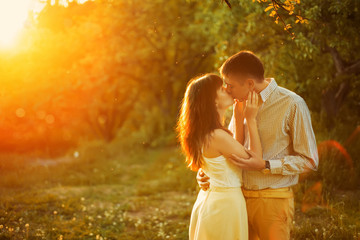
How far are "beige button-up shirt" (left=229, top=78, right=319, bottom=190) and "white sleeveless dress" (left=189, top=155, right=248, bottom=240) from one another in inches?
6.3

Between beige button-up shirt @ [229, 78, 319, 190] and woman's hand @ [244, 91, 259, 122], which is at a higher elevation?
woman's hand @ [244, 91, 259, 122]

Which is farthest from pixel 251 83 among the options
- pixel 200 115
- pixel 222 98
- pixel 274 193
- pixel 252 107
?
pixel 274 193

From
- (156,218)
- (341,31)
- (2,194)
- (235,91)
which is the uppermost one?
(341,31)

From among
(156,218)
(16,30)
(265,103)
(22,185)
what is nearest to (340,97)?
(156,218)

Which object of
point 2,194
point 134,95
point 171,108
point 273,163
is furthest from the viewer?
point 134,95

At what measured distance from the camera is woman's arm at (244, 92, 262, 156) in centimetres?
325

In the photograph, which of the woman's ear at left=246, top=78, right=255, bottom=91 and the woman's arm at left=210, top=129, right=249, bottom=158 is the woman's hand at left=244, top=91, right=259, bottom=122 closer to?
the woman's ear at left=246, top=78, right=255, bottom=91

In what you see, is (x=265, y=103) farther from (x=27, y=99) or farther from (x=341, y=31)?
(x=27, y=99)

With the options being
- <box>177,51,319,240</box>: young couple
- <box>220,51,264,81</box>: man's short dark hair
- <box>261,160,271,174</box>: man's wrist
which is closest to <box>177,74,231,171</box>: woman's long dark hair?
<box>177,51,319,240</box>: young couple

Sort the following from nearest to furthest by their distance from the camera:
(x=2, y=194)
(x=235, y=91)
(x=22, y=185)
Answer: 1. (x=235, y=91)
2. (x=2, y=194)
3. (x=22, y=185)

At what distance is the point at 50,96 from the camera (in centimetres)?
1895

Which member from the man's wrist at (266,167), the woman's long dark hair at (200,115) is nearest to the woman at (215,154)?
the woman's long dark hair at (200,115)

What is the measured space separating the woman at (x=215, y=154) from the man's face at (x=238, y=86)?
0.10 meters

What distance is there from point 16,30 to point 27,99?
4.03 meters
